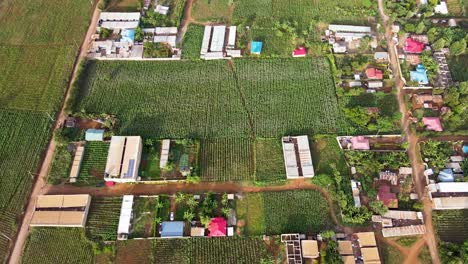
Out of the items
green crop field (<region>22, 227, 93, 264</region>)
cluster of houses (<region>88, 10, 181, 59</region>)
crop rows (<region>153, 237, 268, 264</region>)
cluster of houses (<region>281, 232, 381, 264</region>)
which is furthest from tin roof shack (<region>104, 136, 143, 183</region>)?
cluster of houses (<region>281, 232, 381, 264</region>)

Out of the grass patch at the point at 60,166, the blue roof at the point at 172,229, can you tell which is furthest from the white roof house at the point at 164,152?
the grass patch at the point at 60,166

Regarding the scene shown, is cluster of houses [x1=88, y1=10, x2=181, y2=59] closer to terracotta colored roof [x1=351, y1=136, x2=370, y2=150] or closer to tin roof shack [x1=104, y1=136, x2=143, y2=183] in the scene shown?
tin roof shack [x1=104, y1=136, x2=143, y2=183]

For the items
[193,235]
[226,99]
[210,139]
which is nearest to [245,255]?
[193,235]

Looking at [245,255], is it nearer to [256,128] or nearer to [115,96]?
[256,128]

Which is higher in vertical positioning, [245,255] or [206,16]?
[206,16]

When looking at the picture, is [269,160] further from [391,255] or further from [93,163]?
[93,163]
